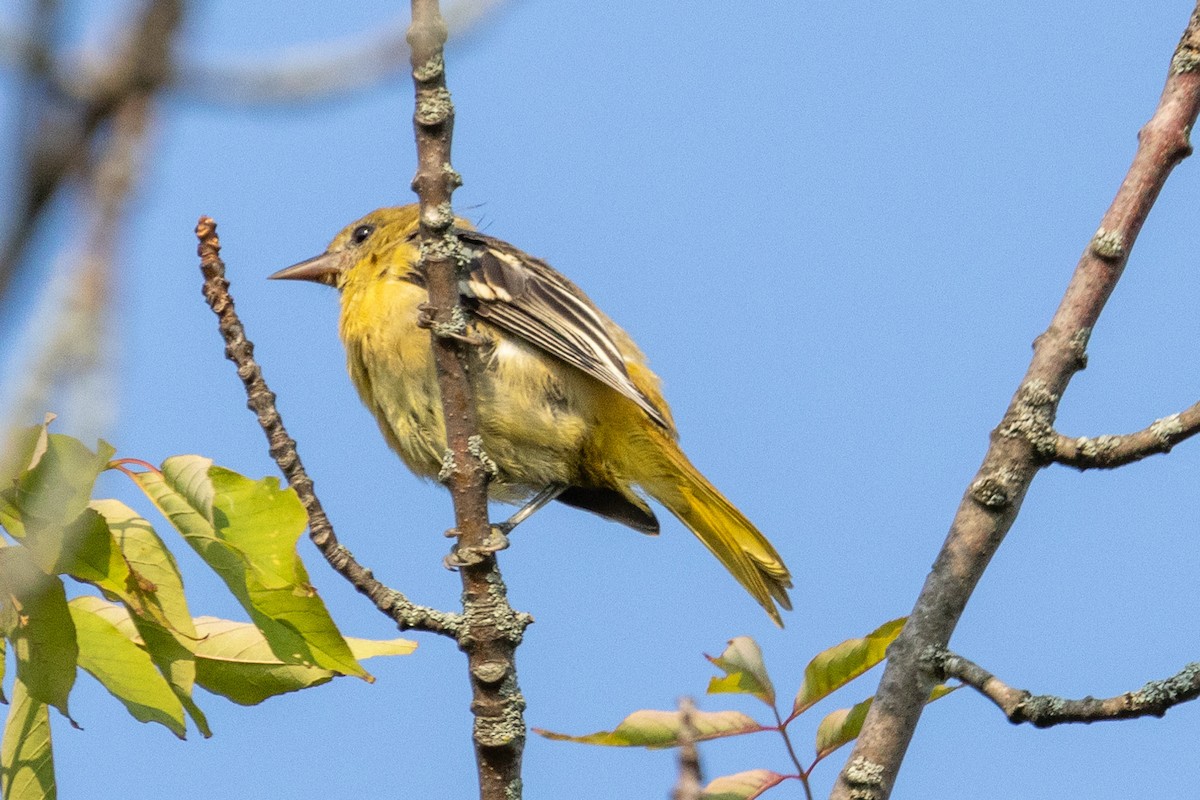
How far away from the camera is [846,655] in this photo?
2.50 m

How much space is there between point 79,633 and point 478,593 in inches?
31.3

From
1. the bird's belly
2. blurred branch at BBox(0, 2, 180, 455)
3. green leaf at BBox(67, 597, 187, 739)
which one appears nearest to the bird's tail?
the bird's belly

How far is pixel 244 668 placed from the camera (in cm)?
252

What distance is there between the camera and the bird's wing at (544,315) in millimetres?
4430

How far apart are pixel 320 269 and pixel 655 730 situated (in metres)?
3.47

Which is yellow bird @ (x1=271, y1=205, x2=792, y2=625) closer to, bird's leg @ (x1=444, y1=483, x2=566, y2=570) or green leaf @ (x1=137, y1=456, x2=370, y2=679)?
bird's leg @ (x1=444, y1=483, x2=566, y2=570)

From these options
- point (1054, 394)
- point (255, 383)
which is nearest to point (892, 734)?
point (1054, 394)

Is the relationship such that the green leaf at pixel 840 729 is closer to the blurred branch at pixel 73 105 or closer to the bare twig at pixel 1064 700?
the bare twig at pixel 1064 700

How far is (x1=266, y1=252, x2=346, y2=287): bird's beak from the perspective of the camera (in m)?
5.48

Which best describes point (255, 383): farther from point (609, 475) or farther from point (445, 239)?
point (609, 475)

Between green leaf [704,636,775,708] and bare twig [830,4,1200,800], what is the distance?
225 mm

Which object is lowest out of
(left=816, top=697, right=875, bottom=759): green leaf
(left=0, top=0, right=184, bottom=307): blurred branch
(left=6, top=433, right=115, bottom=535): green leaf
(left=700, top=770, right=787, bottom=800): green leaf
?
(left=0, top=0, right=184, bottom=307): blurred branch

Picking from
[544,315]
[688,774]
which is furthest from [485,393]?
[688,774]

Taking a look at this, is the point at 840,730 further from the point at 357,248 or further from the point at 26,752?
the point at 357,248
